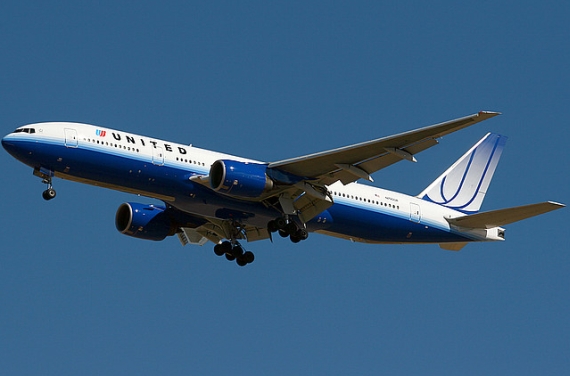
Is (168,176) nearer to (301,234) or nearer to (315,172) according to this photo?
(315,172)

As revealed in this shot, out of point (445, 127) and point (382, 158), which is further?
point (382, 158)

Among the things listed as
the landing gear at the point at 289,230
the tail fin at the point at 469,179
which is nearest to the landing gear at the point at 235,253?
the landing gear at the point at 289,230

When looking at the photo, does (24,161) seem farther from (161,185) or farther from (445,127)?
(445,127)

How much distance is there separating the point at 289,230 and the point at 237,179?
3.93m

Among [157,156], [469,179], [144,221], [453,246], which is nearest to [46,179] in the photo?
[157,156]

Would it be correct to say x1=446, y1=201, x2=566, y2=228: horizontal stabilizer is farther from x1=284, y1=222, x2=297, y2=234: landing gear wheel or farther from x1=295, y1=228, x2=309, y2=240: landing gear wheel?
x1=284, y1=222, x2=297, y2=234: landing gear wheel

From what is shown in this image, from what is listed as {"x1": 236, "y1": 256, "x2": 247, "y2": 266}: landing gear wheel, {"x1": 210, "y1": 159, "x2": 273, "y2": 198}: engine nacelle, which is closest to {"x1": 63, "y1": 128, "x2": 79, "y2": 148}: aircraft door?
{"x1": 210, "y1": 159, "x2": 273, "y2": 198}: engine nacelle

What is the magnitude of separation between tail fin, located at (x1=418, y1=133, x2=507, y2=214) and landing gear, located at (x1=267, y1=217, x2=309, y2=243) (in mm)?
8377

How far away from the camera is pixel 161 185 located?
4116 centimetres

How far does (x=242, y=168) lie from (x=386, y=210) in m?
8.06

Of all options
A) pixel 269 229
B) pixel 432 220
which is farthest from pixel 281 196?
pixel 432 220

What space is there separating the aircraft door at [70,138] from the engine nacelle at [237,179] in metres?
5.37

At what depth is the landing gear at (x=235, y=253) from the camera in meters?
47.5

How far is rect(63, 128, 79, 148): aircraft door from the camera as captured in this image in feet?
131
